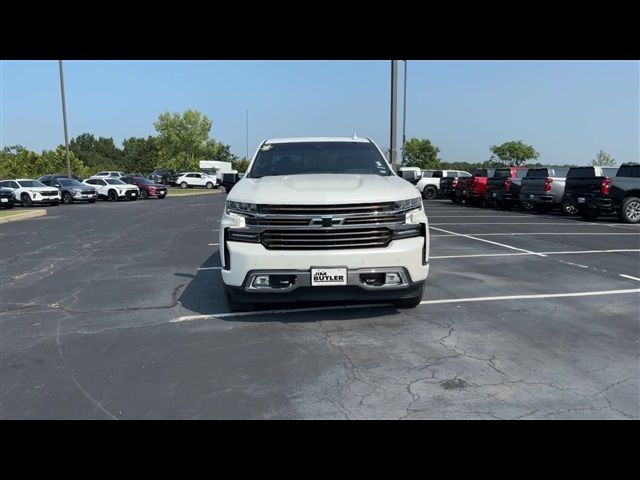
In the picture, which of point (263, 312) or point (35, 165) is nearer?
point (263, 312)

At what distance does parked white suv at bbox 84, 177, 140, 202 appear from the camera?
3359 centimetres

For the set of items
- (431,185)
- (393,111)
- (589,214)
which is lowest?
(589,214)

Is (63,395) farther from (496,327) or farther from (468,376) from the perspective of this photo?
(496,327)

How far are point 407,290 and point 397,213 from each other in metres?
0.79

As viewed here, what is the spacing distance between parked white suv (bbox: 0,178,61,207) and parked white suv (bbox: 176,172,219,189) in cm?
2803

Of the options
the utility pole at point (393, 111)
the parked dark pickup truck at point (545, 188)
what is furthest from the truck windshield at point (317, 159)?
the parked dark pickup truck at point (545, 188)

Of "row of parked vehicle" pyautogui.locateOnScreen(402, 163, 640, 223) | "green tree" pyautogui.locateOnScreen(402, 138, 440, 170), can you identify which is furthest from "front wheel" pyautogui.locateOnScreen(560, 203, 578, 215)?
"green tree" pyautogui.locateOnScreen(402, 138, 440, 170)

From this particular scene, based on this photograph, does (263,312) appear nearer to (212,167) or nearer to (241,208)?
(241,208)

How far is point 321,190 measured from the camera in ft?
16.4

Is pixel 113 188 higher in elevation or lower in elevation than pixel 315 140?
lower

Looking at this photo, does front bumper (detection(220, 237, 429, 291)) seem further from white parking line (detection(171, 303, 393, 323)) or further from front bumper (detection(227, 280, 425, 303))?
white parking line (detection(171, 303, 393, 323))

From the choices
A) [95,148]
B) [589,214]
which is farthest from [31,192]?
[95,148]

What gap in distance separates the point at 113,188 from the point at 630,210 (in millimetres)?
29945
